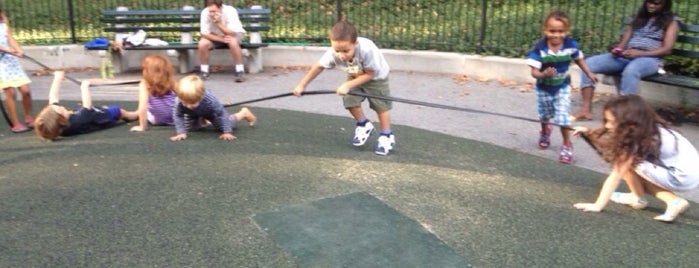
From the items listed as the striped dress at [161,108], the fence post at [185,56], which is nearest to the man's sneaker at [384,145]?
the striped dress at [161,108]

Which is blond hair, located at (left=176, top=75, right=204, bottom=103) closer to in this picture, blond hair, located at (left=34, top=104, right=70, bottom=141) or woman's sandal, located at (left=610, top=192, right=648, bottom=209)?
blond hair, located at (left=34, top=104, right=70, bottom=141)

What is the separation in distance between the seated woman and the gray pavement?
41cm

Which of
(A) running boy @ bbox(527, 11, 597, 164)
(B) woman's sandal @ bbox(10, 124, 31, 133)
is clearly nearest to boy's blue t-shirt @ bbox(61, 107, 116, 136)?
(B) woman's sandal @ bbox(10, 124, 31, 133)

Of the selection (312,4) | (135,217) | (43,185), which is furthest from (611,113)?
(312,4)

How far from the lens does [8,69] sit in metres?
6.13

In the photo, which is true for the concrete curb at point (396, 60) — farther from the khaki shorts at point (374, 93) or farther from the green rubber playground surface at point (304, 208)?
the khaki shorts at point (374, 93)

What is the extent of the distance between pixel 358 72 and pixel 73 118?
266cm

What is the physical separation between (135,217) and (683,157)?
3.37m

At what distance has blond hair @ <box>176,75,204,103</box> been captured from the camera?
5481 mm

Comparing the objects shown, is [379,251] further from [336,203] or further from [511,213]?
[511,213]

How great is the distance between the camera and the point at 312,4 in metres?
10.4

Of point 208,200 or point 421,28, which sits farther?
point 421,28

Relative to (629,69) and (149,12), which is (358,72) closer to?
(629,69)

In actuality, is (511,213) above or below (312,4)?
below
